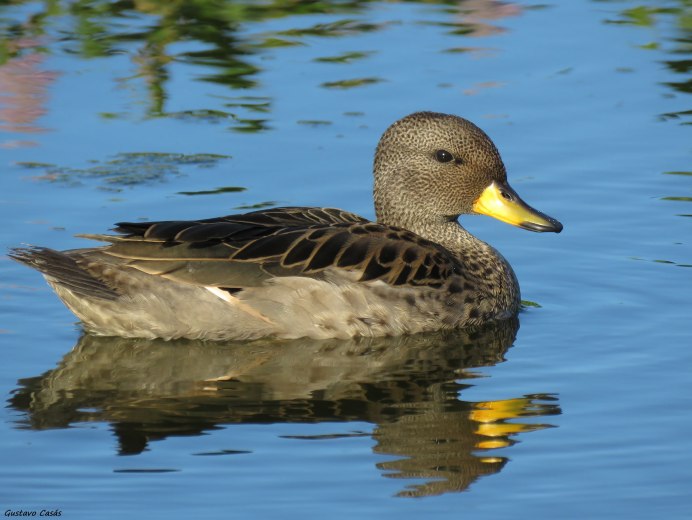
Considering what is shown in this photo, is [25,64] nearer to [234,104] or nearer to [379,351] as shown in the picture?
[234,104]

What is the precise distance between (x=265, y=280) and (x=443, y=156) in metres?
1.63

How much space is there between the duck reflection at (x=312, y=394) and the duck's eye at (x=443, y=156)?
3.97ft

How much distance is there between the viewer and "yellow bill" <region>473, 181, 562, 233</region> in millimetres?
10391

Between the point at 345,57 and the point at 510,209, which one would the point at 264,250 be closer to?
the point at 510,209

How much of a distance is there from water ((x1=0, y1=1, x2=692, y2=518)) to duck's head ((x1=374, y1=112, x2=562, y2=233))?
0.62m

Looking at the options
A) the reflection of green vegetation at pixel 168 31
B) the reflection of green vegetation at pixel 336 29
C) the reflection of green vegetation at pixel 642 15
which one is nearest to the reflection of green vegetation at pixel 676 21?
the reflection of green vegetation at pixel 642 15

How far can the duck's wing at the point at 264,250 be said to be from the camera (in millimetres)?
9602

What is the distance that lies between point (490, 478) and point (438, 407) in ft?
3.59

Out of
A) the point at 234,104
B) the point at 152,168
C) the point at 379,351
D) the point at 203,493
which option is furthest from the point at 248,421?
the point at 234,104

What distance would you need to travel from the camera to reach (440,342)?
981 cm

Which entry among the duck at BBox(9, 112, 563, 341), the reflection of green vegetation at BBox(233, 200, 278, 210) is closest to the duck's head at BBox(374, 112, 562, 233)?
the duck at BBox(9, 112, 563, 341)

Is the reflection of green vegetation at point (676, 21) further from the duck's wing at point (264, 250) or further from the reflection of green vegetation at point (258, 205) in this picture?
the duck's wing at point (264, 250)

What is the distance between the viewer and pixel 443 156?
10523 mm

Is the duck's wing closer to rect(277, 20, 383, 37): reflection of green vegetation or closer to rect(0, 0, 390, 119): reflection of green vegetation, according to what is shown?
rect(0, 0, 390, 119): reflection of green vegetation
